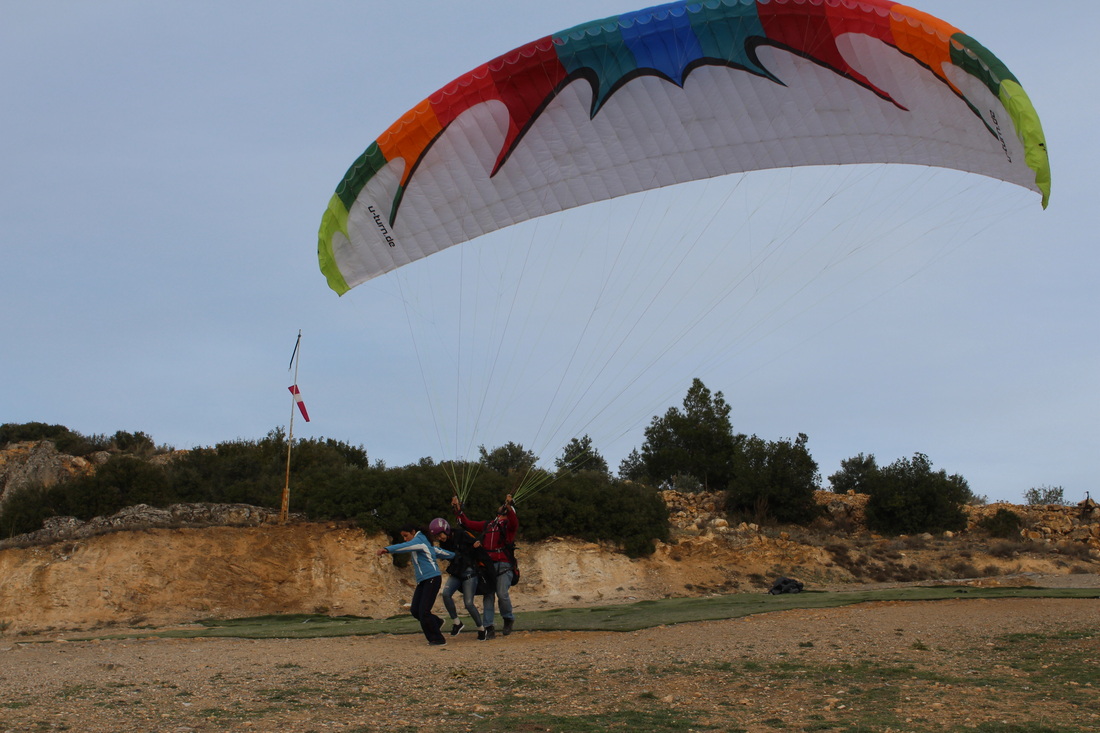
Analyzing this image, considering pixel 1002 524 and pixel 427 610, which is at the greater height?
pixel 1002 524

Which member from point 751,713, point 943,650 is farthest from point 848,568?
point 751,713

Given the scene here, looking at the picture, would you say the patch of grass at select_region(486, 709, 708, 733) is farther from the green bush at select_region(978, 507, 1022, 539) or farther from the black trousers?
the green bush at select_region(978, 507, 1022, 539)

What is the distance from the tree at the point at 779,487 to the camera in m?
27.7

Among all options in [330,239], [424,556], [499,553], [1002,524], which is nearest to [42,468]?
[330,239]

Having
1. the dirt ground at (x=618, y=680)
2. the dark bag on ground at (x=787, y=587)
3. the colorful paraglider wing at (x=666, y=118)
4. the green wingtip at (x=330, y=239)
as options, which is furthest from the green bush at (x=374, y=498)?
the dirt ground at (x=618, y=680)

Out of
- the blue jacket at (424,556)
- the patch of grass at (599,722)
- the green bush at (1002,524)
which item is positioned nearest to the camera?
the patch of grass at (599,722)

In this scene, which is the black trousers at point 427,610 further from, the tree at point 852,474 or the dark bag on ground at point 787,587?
the tree at point 852,474

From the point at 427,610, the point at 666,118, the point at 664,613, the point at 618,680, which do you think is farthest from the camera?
the point at 664,613

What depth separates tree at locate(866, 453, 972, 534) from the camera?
2717cm

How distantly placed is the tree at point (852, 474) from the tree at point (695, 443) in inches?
176

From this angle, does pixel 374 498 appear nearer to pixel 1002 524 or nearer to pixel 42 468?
pixel 42 468

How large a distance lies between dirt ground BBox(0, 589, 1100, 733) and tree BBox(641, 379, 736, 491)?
69.3 feet

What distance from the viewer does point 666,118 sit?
12.5 metres

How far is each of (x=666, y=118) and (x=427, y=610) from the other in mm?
7078
